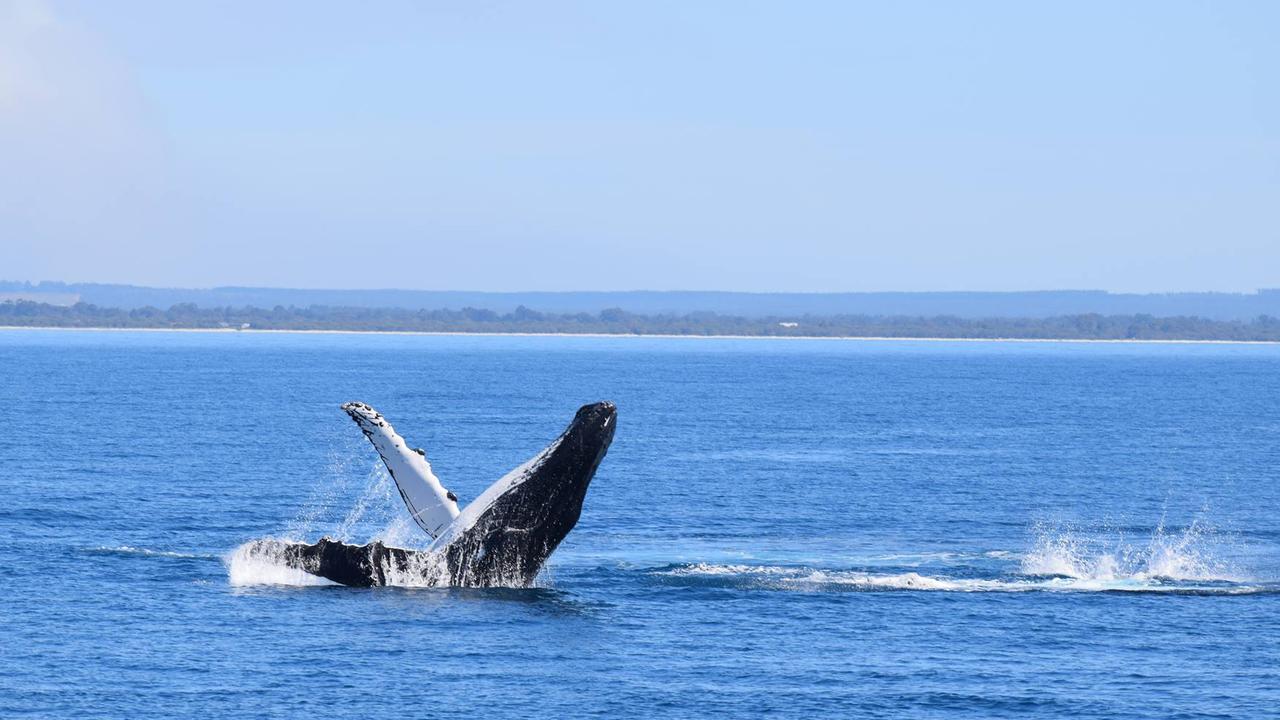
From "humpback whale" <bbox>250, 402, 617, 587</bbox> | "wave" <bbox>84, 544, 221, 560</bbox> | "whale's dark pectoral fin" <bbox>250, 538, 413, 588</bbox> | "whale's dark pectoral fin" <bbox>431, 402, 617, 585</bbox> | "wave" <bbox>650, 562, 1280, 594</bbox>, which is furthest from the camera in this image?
"wave" <bbox>84, 544, 221, 560</bbox>

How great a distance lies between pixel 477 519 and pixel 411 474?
1617 millimetres

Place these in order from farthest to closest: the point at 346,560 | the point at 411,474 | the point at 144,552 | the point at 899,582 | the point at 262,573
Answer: the point at 144,552 < the point at 899,582 < the point at 262,573 < the point at 346,560 < the point at 411,474

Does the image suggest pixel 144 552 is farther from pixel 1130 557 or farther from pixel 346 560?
pixel 1130 557

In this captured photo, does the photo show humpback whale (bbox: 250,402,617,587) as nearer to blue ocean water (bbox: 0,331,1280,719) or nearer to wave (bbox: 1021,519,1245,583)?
blue ocean water (bbox: 0,331,1280,719)

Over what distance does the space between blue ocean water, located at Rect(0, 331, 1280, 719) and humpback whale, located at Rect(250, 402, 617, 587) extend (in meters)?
0.61

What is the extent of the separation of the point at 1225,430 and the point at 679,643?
8096cm

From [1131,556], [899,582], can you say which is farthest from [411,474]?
[1131,556]

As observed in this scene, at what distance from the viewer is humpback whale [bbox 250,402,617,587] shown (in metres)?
35.5

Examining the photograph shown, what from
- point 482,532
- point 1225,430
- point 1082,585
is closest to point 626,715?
point 482,532

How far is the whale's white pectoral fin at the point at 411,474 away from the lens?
1398 inches

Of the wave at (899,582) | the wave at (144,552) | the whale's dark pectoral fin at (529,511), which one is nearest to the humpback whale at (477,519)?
the whale's dark pectoral fin at (529,511)

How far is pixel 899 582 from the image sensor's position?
42.5 meters

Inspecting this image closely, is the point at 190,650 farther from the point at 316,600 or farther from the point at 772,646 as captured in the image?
the point at 772,646

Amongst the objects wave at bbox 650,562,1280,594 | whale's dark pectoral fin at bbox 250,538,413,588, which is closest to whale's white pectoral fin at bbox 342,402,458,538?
whale's dark pectoral fin at bbox 250,538,413,588
